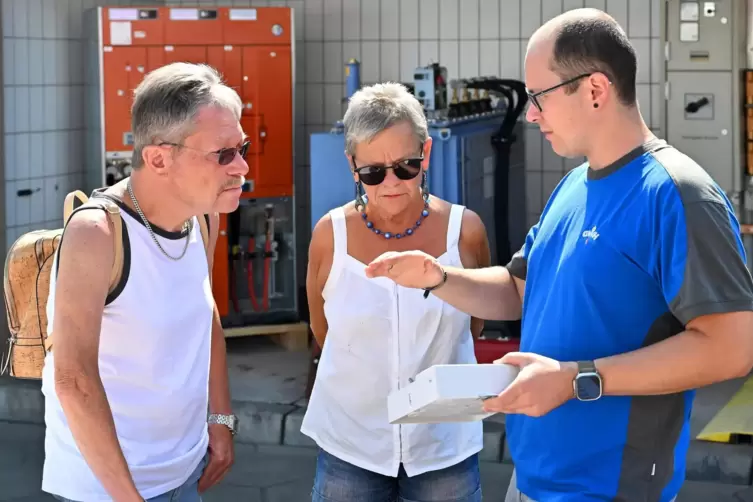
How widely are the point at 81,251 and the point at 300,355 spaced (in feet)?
18.2

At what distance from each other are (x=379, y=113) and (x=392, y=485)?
3.53 feet

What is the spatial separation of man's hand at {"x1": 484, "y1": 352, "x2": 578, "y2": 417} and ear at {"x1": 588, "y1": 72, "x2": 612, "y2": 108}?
1.89 ft

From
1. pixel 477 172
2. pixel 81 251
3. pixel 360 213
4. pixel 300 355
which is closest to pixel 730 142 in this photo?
pixel 477 172

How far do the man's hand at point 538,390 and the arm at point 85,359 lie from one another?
844 mm

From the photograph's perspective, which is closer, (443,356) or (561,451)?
(561,451)

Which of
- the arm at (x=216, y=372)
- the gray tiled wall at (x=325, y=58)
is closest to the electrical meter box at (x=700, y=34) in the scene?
the gray tiled wall at (x=325, y=58)

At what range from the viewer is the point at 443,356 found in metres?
3.19

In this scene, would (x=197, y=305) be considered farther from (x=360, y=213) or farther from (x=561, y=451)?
(x=561, y=451)

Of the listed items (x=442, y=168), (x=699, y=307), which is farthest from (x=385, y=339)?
(x=442, y=168)

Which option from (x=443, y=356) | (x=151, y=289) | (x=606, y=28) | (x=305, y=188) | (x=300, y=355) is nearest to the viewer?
(x=606, y=28)

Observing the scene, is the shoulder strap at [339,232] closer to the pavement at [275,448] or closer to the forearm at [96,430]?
the forearm at [96,430]

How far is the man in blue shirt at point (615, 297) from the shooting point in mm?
2227

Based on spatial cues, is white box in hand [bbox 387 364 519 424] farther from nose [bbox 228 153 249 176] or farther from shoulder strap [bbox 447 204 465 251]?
shoulder strap [bbox 447 204 465 251]

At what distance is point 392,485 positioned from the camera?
Answer: 322 cm
